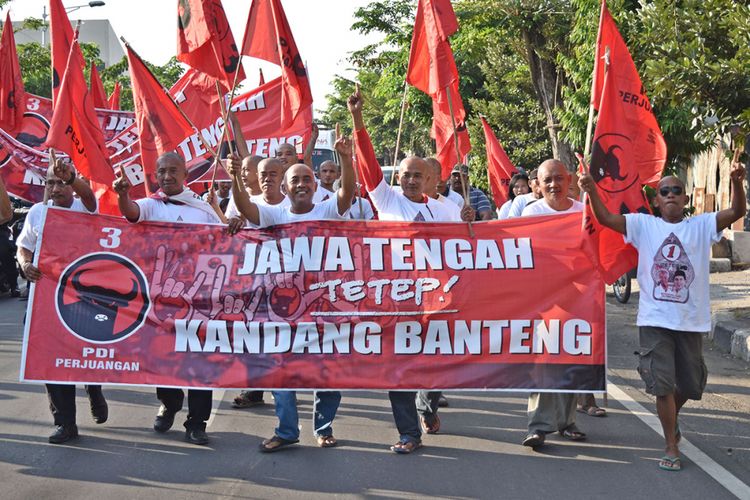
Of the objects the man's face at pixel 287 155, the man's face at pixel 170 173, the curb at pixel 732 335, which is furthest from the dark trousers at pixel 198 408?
the curb at pixel 732 335

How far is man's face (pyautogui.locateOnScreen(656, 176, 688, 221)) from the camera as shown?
6.24 metres

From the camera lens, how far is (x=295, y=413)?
6570 mm

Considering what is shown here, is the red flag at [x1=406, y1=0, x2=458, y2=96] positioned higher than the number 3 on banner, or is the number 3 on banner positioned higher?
the red flag at [x1=406, y1=0, x2=458, y2=96]

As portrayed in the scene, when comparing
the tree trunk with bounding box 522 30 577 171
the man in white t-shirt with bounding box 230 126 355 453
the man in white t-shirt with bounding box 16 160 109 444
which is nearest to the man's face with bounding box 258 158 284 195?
the man in white t-shirt with bounding box 230 126 355 453

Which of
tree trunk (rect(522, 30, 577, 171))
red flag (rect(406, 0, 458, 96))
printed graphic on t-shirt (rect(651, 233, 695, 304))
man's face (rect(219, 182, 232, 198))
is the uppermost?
tree trunk (rect(522, 30, 577, 171))

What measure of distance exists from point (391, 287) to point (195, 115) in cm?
534

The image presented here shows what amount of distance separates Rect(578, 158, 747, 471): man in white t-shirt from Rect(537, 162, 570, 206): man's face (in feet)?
2.14

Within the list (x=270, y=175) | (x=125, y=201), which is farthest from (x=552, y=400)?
(x=125, y=201)

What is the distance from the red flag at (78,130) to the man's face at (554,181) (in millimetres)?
3215

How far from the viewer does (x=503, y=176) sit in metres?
13.6

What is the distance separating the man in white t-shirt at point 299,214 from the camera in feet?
21.3

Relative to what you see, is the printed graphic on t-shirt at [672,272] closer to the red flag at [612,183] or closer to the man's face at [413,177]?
the red flag at [612,183]

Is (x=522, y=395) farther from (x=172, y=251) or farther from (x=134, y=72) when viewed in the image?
(x=134, y=72)

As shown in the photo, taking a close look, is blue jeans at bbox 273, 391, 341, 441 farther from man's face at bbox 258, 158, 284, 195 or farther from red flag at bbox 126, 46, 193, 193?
red flag at bbox 126, 46, 193, 193
